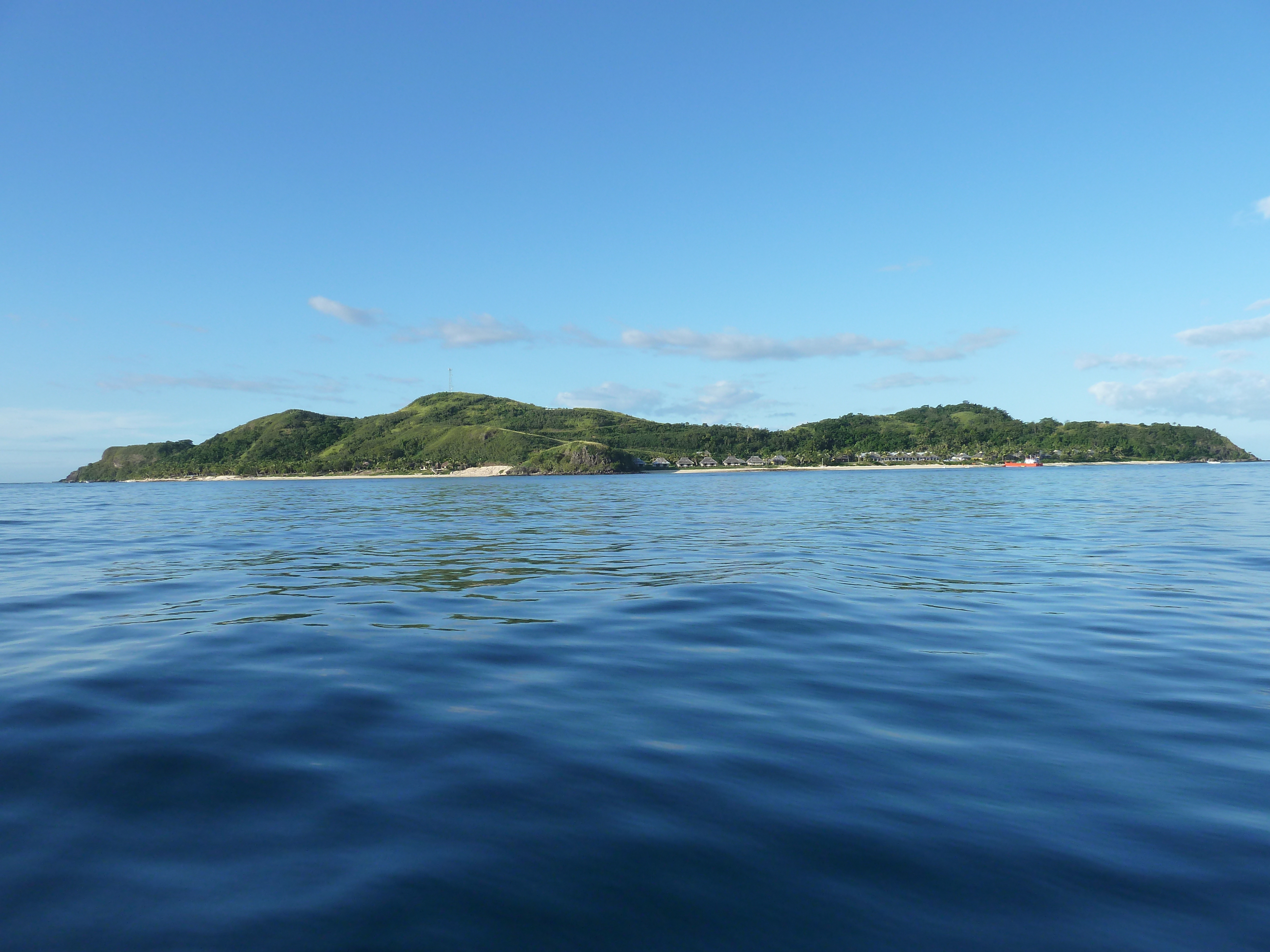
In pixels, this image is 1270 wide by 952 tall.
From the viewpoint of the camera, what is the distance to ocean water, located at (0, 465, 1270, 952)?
13.5 ft

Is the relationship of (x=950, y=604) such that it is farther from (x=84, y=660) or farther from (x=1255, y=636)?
(x=84, y=660)

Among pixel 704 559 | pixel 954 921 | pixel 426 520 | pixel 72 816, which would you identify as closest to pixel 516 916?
pixel 954 921

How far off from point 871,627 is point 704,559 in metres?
9.77

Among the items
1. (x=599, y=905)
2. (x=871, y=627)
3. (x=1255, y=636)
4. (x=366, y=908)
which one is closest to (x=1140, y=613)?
(x=1255, y=636)

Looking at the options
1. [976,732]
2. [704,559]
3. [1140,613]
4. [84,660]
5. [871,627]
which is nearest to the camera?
[976,732]

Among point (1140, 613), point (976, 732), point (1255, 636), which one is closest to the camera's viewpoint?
point (976, 732)

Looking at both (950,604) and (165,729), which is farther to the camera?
(950,604)

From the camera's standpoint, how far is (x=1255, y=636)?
1095 cm

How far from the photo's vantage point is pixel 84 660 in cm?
988

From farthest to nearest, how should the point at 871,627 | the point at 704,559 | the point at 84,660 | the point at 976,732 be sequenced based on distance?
the point at 704,559, the point at 871,627, the point at 84,660, the point at 976,732

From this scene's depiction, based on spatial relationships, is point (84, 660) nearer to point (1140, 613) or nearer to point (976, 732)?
point (976, 732)

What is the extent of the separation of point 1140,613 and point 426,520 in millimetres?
36518

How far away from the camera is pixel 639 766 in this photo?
6.24 metres

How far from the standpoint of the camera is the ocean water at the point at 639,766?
411 centimetres
